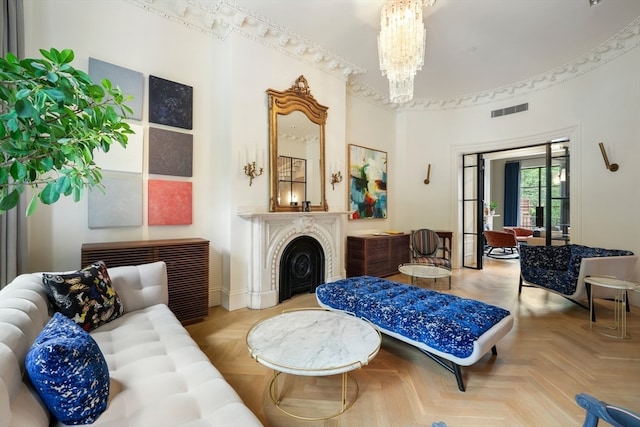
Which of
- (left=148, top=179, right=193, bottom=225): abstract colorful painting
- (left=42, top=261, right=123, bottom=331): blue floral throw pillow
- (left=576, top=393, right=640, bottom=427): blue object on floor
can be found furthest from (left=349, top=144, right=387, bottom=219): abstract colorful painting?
(left=576, top=393, right=640, bottom=427): blue object on floor

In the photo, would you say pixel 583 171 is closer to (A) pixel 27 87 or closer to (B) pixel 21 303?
(A) pixel 27 87

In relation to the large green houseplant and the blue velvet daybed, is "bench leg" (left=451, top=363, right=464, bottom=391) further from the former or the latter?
the large green houseplant

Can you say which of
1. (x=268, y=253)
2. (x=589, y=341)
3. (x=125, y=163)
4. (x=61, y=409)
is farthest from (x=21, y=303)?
(x=589, y=341)

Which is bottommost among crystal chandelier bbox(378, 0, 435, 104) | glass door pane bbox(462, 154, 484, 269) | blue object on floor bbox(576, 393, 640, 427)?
blue object on floor bbox(576, 393, 640, 427)

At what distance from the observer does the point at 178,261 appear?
112 inches

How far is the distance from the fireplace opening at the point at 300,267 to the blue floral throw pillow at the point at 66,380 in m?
2.61

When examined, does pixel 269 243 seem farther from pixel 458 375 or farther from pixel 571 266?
pixel 571 266

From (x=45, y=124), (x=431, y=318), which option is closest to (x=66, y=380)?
(x=45, y=124)

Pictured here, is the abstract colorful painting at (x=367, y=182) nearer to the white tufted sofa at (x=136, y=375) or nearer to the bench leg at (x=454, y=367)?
the bench leg at (x=454, y=367)

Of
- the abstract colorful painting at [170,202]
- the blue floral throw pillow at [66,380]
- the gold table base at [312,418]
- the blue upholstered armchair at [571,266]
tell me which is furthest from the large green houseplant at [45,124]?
the blue upholstered armchair at [571,266]

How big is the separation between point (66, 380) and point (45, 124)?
93 cm

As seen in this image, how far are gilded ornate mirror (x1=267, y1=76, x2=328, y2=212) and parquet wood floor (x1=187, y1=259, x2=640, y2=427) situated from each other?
5.64ft

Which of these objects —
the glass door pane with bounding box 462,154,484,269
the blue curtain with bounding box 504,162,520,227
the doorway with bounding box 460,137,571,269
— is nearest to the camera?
the doorway with bounding box 460,137,571,269

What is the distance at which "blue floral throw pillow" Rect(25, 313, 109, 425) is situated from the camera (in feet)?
3.31
